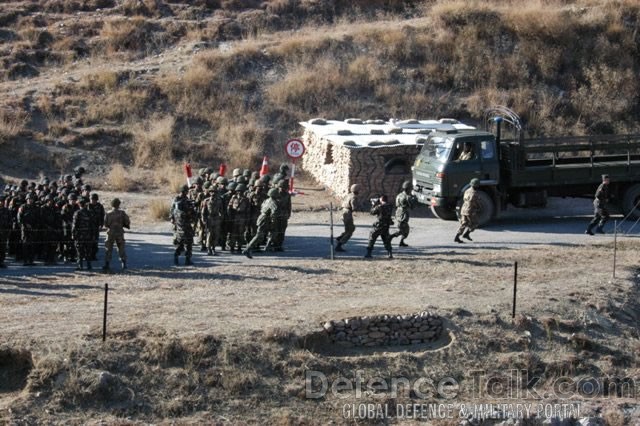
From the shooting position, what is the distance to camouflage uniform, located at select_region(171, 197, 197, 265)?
65.9 ft

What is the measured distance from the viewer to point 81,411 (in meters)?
14.5

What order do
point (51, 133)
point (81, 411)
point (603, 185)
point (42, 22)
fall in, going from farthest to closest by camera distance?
1. point (42, 22)
2. point (51, 133)
3. point (603, 185)
4. point (81, 411)

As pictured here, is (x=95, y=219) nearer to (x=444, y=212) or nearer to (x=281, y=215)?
(x=281, y=215)

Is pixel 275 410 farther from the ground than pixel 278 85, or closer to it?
closer to it

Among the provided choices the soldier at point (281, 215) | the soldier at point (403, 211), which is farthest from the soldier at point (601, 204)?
the soldier at point (281, 215)

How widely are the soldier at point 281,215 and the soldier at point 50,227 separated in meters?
4.11

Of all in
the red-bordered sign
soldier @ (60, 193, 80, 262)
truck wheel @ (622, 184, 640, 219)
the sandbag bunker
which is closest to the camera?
soldier @ (60, 193, 80, 262)

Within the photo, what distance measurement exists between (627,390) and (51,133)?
65.2 ft

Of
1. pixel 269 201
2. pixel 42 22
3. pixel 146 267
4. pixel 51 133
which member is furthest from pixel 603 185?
pixel 42 22

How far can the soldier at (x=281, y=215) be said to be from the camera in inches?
841

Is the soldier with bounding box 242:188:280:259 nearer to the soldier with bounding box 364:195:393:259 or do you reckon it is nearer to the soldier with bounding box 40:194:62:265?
the soldier with bounding box 364:195:393:259

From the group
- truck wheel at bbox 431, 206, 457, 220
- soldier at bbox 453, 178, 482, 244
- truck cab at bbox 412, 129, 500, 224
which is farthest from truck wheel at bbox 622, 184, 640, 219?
soldier at bbox 453, 178, 482, 244

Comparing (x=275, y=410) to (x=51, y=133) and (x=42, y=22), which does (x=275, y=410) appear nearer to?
(x=51, y=133)

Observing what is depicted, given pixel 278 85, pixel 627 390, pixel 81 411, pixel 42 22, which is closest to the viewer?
pixel 81 411
